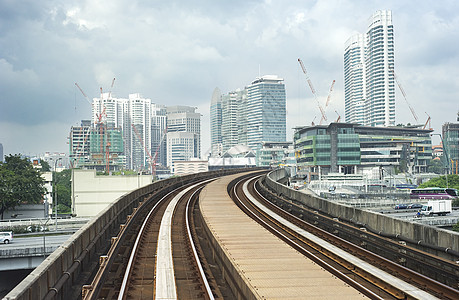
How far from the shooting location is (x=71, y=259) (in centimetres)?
1548

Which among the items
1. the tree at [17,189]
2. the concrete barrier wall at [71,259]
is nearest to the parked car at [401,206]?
the concrete barrier wall at [71,259]

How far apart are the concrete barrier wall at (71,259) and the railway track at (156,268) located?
826mm

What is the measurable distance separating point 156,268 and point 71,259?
10.8 ft

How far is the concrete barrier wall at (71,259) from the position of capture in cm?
1063

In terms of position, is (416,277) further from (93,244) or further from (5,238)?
(5,238)

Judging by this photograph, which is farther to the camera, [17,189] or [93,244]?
[17,189]

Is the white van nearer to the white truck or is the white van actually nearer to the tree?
the tree

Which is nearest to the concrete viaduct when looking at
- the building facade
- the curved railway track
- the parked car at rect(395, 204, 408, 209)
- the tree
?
the curved railway track

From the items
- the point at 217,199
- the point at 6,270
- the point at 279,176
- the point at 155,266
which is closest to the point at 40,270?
the point at 155,266

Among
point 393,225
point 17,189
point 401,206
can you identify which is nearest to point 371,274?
point 393,225

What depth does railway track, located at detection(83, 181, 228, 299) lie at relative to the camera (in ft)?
46.2

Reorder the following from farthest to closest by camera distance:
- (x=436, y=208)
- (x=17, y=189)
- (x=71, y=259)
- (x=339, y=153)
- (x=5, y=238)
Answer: (x=339, y=153) → (x=17, y=189) → (x=436, y=208) → (x=5, y=238) → (x=71, y=259)

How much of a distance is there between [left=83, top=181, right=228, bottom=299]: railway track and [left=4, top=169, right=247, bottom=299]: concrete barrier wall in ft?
2.71

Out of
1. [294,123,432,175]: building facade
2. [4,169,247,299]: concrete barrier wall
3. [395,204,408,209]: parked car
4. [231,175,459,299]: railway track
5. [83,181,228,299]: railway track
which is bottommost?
[395,204,408,209]: parked car
